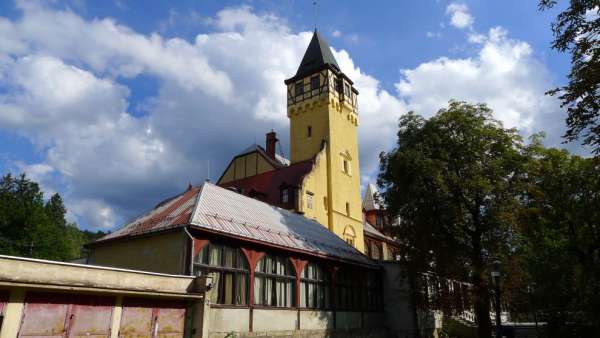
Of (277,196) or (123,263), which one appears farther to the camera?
(277,196)

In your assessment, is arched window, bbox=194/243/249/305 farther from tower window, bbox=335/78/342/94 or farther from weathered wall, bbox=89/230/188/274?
tower window, bbox=335/78/342/94

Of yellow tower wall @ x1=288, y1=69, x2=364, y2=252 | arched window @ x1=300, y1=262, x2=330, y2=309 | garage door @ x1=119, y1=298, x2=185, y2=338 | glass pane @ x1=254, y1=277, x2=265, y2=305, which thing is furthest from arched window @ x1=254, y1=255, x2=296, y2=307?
yellow tower wall @ x1=288, y1=69, x2=364, y2=252

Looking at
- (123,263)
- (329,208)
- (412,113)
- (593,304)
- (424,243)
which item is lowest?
(593,304)

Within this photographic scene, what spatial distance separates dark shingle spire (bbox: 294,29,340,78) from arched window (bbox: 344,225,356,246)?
569 inches

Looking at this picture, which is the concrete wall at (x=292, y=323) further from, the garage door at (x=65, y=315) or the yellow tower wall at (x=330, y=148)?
the yellow tower wall at (x=330, y=148)

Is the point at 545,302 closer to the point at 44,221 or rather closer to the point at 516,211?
the point at 516,211

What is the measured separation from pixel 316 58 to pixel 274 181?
1342 centimetres

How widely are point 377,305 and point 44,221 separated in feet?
137

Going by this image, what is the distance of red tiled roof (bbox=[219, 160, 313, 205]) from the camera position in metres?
34.7

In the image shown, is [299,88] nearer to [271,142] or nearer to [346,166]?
[271,142]

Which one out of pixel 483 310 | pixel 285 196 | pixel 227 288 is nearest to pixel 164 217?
pixel 227 288

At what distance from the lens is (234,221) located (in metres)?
18.8

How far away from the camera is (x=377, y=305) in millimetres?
26891

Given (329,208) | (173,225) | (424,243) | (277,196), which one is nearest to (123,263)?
(173,225)
